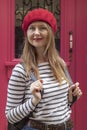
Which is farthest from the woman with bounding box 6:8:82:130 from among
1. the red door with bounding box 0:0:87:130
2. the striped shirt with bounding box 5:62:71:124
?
the red door with bounding box 0:0:87:130

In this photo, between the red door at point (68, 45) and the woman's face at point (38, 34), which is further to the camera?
the red door at point (68, 45)

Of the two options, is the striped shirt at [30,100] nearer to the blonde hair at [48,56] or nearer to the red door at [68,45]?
the blonde hair at [48,56]

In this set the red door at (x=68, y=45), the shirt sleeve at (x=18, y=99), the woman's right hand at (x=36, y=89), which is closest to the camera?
the woman's right hand at (x=36, y=89)

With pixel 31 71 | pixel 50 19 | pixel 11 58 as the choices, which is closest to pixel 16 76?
pixel 31 71

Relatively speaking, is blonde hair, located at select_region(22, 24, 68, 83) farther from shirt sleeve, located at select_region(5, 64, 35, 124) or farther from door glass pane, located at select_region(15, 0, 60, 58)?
door glass pane, located at select_region(15, 0, 60, 58)

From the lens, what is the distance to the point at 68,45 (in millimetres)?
3770

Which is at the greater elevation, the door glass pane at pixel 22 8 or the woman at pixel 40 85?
the door glass pane at pixel 22 8

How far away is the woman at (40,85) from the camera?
6.45ft

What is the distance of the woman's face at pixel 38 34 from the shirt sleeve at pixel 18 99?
177 millimetres

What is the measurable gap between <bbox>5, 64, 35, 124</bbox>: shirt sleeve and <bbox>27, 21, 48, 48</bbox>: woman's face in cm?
18

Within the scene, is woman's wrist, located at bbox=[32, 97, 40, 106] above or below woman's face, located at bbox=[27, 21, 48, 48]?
below

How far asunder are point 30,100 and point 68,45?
74.8 inches

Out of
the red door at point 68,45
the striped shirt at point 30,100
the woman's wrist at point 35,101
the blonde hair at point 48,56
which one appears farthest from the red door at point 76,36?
the woman's wrist at point 35,101

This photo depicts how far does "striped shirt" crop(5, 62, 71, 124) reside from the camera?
6.45 ft
